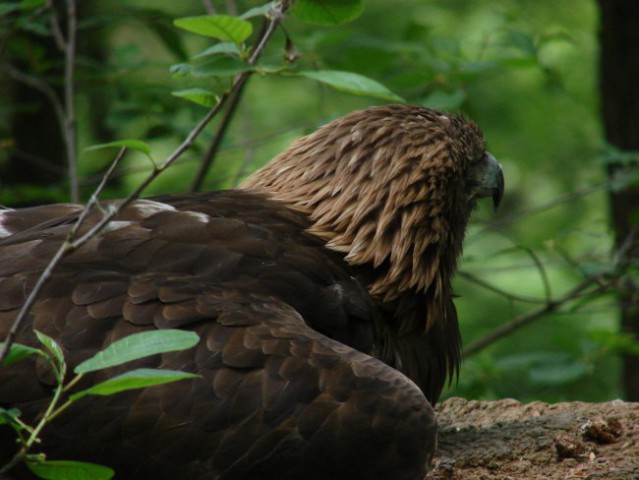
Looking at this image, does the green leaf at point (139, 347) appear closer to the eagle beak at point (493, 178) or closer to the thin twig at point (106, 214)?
the thin twig at point (106, 214)

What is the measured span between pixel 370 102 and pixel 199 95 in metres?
6.53

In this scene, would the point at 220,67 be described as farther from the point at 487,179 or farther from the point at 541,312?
the point at 541,312

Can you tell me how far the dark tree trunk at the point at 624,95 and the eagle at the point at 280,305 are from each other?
9.76 feet

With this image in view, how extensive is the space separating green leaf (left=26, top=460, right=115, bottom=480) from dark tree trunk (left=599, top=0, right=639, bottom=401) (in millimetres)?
5318

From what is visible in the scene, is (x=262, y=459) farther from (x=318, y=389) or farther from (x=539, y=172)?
(x=539, y=172)

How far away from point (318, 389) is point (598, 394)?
19.1 feet

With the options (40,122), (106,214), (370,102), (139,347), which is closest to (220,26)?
(106,214)

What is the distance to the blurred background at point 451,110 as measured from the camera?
20.4 feet

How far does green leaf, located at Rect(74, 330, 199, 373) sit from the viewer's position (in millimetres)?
2398

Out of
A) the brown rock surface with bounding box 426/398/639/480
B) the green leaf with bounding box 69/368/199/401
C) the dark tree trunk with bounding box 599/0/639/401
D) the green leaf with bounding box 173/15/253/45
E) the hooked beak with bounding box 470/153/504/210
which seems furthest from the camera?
the dark tree trunk with bounding box 599/0/639/401

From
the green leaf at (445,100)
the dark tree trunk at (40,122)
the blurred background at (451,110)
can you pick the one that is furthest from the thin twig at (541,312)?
the dark tree trunk at (40,122)

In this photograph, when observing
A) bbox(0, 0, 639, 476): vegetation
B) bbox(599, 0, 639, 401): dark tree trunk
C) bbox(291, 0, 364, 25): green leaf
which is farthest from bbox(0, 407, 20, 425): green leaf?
bbox(599, 0, 639, 401): dark tree trunk

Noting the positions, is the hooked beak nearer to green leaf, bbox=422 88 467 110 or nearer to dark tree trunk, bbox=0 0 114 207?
green leaf, bbox=422 88 467 110

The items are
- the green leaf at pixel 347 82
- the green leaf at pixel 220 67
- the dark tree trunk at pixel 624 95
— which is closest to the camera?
the green leaf at pixel 220 67
